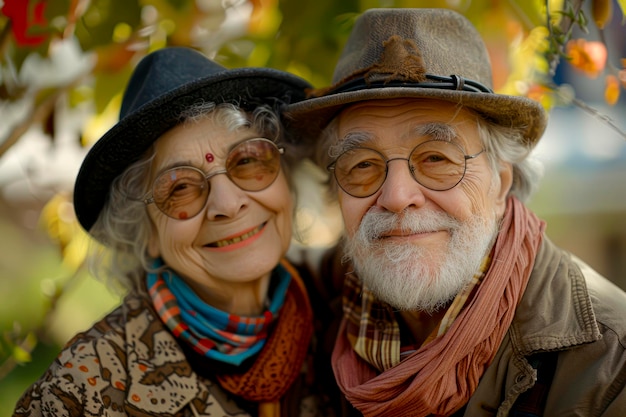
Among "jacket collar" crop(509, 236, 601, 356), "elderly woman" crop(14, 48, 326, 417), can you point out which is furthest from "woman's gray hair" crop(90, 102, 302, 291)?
"jacket collar" crop(509, 236, 601, 356)

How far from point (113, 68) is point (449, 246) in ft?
6.27

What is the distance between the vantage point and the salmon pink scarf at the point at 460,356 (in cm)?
234

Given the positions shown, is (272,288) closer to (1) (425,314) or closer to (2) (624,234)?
(1) (425,314)

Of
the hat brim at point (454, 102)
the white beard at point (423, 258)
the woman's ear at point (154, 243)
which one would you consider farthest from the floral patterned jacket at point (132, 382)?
the hat brim at point (454, 102)

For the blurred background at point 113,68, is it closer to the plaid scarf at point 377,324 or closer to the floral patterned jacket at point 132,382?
the floral patterned jacket at point 132,382

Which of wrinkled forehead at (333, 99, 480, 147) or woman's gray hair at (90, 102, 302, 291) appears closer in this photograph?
wrinkled forehead at (333, 99, 480, 147)

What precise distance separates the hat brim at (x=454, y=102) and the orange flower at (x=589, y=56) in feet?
1.14

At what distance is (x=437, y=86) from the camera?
7.77 ft

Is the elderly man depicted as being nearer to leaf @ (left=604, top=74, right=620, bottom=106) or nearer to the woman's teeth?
leaf @ (left=604, top=74, right=620, bottom=106)

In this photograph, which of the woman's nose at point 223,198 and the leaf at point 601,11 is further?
the woman's nose at point 223,198

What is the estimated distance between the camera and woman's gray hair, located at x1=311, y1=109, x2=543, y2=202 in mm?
2570

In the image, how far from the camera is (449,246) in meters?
2.47

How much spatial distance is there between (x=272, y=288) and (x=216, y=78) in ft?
A: 3.52

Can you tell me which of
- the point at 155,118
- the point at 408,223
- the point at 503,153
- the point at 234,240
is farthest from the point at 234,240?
the point at 503,153
